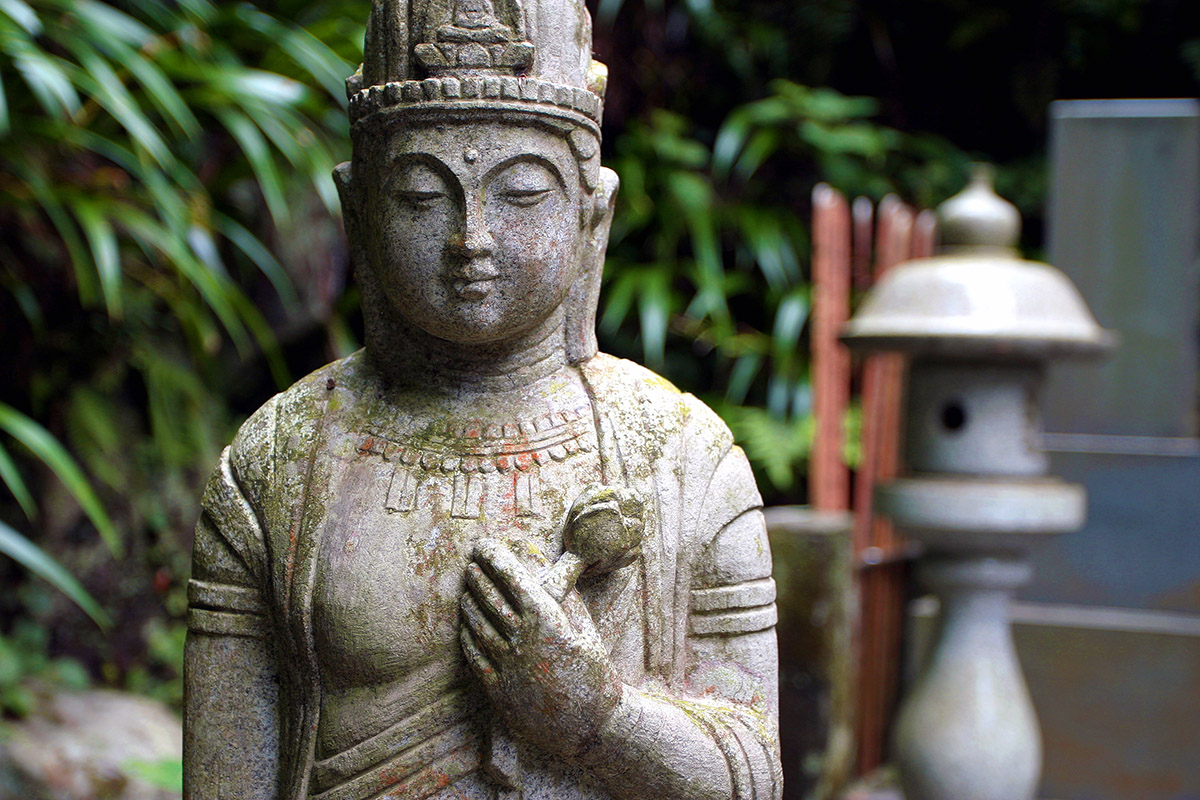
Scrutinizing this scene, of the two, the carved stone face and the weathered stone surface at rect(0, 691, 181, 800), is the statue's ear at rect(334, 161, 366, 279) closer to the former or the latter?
the carved stone face

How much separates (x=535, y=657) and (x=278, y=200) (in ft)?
9.54

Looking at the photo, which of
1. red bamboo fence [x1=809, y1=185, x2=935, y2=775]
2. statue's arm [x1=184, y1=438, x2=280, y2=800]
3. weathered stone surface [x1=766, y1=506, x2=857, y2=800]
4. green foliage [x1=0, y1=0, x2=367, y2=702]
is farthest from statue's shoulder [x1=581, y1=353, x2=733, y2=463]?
red bamboo fence [x1=809, y1=185, x2=935, y2=775]

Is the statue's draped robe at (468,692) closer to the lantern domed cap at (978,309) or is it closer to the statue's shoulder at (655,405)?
the statue's shoulder at (655,405)

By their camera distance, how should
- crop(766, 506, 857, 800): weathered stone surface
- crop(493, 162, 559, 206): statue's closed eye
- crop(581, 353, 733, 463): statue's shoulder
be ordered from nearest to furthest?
1. crop(493, 162, 559, 206): statue's closed eye
2. crop(581, 353, 733, 463): statue's shoulder
3. crop(766, 506, 857, 800): weathered stone surface

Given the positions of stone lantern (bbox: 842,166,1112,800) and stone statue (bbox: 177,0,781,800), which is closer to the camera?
stone statue (bbox: 177,0,781,800)

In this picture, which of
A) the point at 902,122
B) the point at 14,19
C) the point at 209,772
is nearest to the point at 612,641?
the point at 209,772

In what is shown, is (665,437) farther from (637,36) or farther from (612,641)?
(637,36)

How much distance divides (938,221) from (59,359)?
10.6ft

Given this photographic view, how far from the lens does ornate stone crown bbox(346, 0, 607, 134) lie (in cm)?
144

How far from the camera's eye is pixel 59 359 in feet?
13.4

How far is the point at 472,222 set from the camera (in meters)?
1.45

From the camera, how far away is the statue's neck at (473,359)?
1584 mm

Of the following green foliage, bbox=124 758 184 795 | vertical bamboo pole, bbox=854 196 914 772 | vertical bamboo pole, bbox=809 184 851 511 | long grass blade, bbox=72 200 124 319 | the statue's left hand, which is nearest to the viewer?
the statue's left hand

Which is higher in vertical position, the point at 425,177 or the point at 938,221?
the point at 938,221
